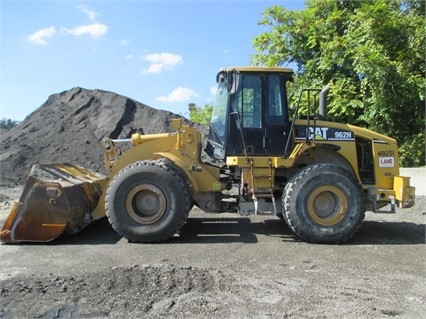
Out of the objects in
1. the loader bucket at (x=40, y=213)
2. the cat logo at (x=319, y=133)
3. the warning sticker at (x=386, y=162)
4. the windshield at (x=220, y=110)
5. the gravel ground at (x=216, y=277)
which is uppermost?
the windshield at (x=220, y=110)

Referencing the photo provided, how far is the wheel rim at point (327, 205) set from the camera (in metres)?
6.81

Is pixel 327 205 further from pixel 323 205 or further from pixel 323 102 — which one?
pixel 323 102

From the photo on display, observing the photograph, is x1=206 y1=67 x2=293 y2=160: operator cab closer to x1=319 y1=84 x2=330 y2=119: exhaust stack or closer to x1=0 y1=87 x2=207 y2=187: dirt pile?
x1=319 y1=84 x2=330 y2=119: exhaust stack

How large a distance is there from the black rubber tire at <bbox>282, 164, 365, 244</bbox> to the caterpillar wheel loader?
1 centimetres

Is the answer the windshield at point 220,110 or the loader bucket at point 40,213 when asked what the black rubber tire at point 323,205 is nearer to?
the windshield at point 220,110

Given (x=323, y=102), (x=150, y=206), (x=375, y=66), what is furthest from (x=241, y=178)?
(x=375, y=66)

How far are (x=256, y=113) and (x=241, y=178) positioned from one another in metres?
1.06

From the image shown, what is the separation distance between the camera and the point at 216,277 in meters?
5.00

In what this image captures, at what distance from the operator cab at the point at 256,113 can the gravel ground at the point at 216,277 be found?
143cm

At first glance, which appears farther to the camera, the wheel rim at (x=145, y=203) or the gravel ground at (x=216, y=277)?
the wheel rim at (x=145, y=203)

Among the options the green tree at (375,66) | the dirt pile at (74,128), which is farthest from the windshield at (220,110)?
the dirt pile at (74,128)

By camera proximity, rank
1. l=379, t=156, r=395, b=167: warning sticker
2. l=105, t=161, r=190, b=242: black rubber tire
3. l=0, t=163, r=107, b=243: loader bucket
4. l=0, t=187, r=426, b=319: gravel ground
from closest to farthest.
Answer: l=0, t=187, r=426, b=319: gravel ground
l=0, t=163, r=107, b=243: loader bucket
l=105, t=161, r=190, b=242: black rubber tire
l=379, t=156, r=395, b=167: warning sticker

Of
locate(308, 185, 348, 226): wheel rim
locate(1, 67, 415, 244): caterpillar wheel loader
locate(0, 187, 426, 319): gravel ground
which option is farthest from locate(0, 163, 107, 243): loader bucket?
locate(308, 185, 348, 226): wheel rim

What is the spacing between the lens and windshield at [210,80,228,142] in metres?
7.40
